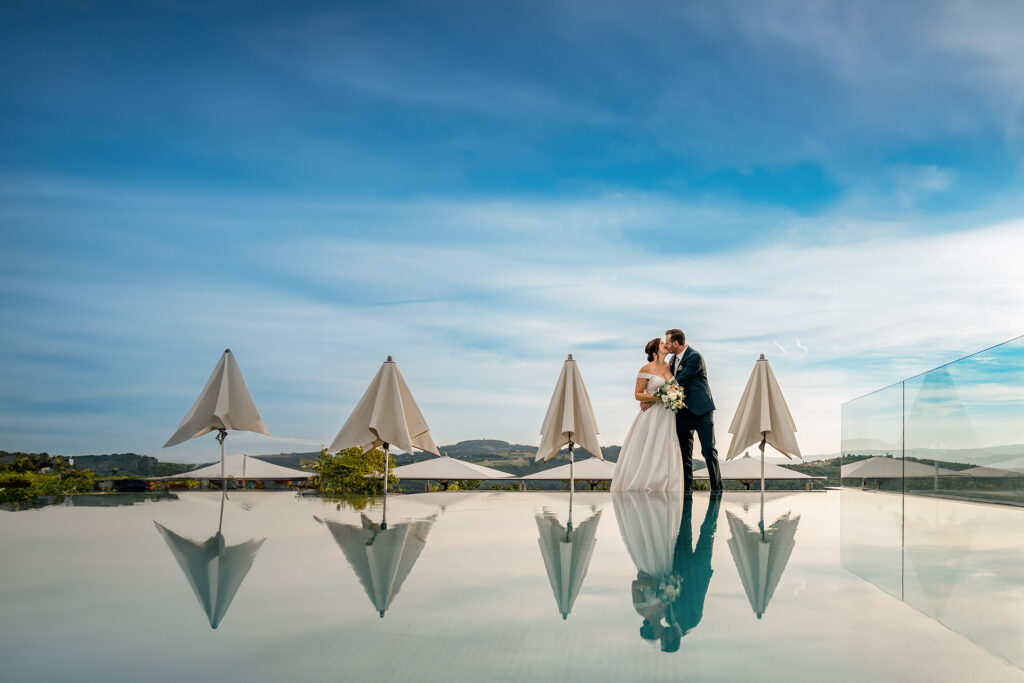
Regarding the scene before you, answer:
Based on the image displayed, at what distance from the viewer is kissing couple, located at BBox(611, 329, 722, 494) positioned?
9.59 m

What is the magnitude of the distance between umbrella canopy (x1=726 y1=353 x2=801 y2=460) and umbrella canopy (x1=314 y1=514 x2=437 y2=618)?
649cm

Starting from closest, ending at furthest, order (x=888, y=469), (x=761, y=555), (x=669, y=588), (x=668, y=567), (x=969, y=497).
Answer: (x=669, y=588), (x=668, y=567), (x=761, y=555), (x=969, y=497), (x=888, y=469)

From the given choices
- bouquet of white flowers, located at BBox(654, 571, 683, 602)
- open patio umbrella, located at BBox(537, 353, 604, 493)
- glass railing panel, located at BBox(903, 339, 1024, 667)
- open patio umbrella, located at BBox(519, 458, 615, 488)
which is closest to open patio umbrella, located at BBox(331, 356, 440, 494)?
open patio umbrella, located at BBox(537, 353, 604, 493)

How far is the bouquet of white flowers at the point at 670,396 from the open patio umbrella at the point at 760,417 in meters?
1.99

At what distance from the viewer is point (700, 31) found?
18.2 metres

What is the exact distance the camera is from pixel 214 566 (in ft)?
11.9

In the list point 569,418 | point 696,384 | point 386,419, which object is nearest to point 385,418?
point 386,419

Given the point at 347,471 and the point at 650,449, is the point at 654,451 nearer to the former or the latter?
the point at 650,449

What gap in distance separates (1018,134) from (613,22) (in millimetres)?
A: 13658

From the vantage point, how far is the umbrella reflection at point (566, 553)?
9.55ft

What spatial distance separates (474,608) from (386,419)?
7.75m

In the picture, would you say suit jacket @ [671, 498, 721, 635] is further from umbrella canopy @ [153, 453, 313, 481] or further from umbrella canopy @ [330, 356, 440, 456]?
umbrella canopy @ [153, 453, 313, 481]

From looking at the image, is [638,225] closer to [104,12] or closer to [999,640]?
[104,12]

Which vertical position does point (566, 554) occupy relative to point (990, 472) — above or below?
below
